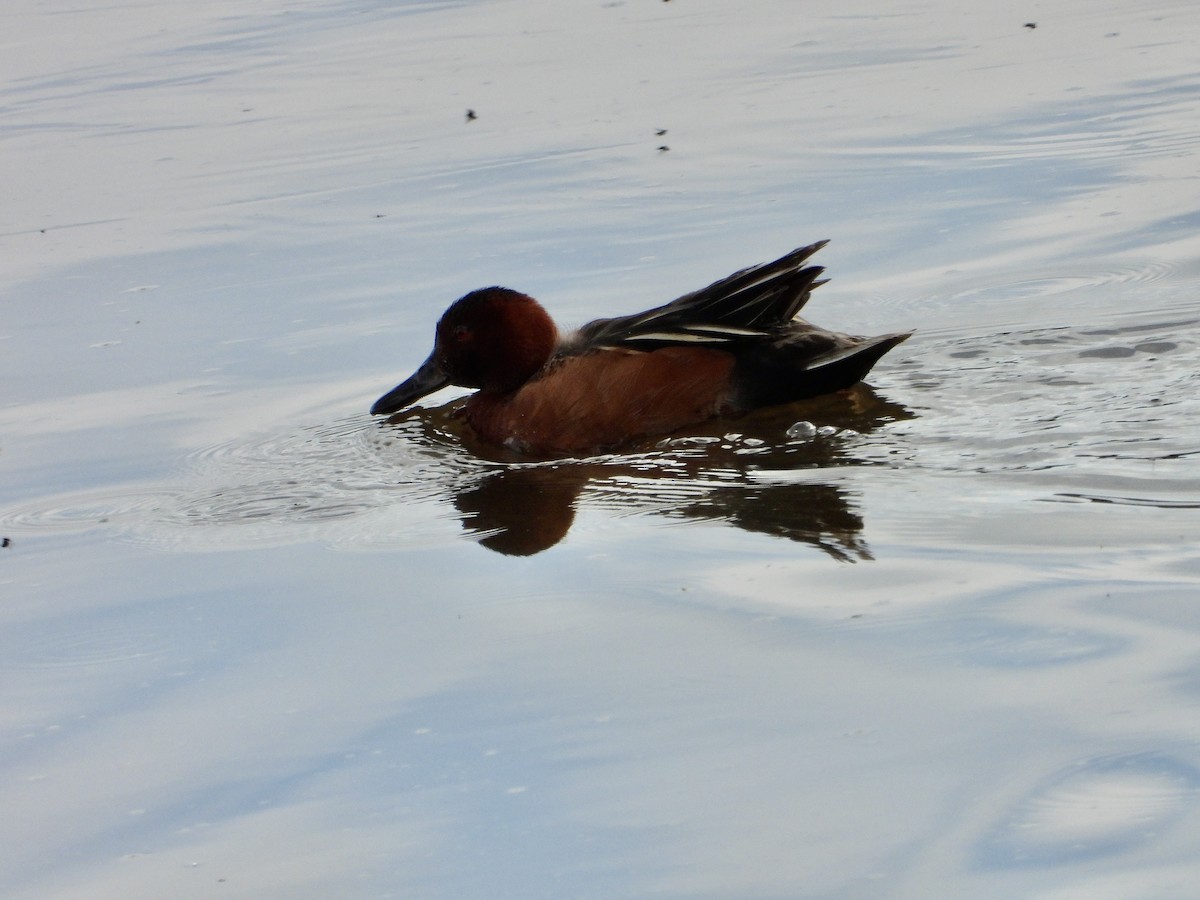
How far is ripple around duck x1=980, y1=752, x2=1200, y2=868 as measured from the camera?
3.58 metres

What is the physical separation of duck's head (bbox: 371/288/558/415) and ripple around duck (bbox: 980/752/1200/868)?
4.48 m

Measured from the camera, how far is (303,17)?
17.1 metres

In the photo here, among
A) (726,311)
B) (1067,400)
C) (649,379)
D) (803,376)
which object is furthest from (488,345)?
(1067,400)

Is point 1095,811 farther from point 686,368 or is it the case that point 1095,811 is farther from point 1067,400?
point 686,368

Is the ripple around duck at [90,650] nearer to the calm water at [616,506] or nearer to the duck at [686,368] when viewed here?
the calm water at [616,506]

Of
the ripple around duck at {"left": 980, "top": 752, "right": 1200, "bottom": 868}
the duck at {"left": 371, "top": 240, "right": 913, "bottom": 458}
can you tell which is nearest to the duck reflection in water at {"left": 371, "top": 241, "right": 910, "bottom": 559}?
the duck at {"left": 371, "top": 240, "right": 913, "bottom": 458}

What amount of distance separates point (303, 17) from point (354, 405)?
10272 millimetres

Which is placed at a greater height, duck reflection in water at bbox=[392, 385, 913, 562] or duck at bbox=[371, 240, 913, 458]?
duck at bbox=[371, 240, 913, 458]

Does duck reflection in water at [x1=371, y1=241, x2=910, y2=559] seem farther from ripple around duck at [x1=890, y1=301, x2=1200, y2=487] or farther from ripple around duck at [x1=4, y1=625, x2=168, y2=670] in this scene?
ripple around duck at [x1=4, y1=625, x2=168, y2=670]

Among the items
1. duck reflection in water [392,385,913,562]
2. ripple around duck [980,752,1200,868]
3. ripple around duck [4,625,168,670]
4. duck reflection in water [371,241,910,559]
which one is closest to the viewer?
ripple around duck [980,752,1200,868]

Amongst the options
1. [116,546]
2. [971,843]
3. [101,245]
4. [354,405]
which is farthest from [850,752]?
[101,245]

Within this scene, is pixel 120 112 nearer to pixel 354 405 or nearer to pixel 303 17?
pixel 303 17

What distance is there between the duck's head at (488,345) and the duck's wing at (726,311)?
17.3 inches

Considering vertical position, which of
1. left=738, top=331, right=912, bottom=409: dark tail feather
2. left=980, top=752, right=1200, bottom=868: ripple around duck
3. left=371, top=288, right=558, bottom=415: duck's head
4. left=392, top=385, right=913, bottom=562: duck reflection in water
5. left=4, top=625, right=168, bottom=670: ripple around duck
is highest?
left=371, top=288, right=558, bottom=415: duck's head
